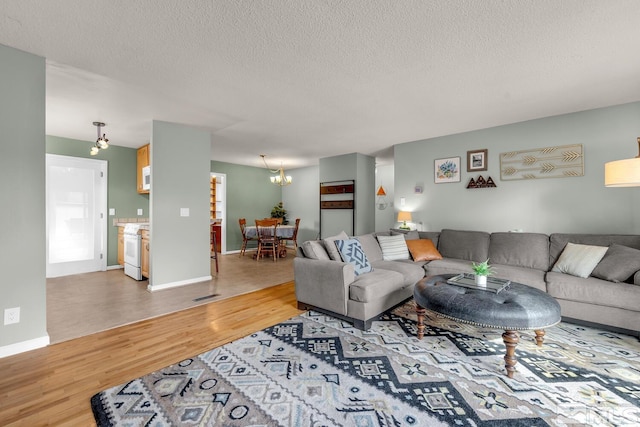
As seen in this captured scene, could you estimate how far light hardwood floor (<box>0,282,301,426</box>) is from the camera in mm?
1607

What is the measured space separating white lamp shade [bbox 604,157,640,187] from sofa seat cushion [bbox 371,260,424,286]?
6.41 feet

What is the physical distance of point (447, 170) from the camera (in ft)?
15.3

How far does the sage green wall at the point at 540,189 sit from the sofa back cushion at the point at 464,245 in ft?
1.75

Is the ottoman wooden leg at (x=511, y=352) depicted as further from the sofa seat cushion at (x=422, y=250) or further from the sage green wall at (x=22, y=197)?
the sage green wall at (x=22, y=197)

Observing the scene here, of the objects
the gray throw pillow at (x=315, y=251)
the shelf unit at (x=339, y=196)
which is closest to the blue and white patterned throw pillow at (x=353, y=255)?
the gray throw pillow at (x=315, y=251)

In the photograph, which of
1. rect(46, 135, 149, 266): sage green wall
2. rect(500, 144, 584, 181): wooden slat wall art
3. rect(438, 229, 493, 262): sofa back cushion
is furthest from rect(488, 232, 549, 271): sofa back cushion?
rect(46, 135, 149, 266): sage green wall

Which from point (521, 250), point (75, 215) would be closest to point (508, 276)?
point (521, 250)

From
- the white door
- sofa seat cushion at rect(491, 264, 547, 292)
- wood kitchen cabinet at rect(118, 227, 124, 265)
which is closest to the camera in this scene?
sofa seat cushion at rect(491, 264, 547, 292)

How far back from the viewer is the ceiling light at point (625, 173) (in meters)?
2.19

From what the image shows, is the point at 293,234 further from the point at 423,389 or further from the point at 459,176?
the point at 423,389

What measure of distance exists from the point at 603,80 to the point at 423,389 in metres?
3.41

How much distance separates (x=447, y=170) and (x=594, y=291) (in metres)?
2.58

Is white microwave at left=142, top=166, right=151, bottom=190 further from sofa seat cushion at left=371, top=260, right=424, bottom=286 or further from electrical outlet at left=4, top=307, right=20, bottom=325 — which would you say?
sofa seat cushion at left=371, top=260, right=424, bottom=286

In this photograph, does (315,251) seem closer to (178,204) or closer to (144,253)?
(178,204)
